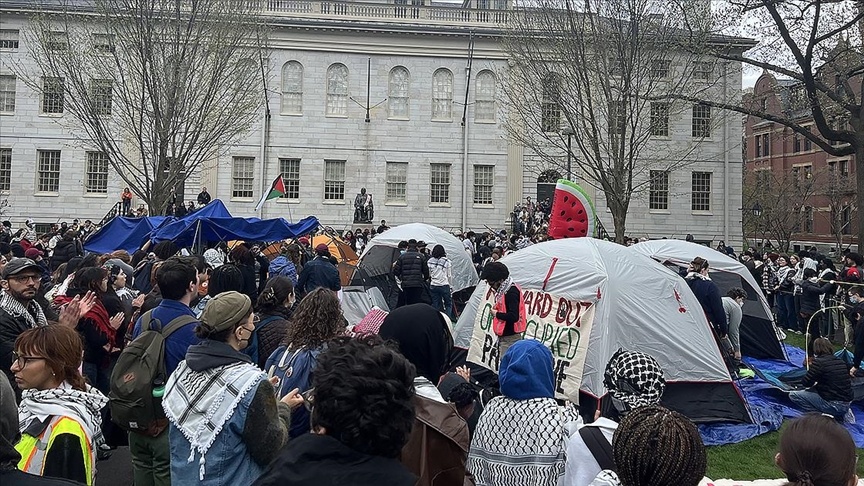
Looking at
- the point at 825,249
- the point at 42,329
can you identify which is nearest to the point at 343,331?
the point at 42,329

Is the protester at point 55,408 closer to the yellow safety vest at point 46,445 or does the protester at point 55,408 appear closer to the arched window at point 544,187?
the yellow safety vest at point 46,445

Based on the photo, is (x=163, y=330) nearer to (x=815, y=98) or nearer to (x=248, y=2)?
(x=815, y=98)

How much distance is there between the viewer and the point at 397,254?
56.1 ft

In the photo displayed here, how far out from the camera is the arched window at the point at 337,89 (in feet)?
111

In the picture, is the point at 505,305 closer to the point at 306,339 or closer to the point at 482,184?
the point at 306,339

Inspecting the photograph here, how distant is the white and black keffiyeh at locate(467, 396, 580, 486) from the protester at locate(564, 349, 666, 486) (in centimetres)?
35

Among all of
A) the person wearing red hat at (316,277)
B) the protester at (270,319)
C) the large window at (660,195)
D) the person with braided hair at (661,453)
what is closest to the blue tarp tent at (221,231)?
the person wearing red hat at (316,277)

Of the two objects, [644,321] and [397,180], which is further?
[397,180]

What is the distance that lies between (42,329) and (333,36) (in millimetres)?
32246

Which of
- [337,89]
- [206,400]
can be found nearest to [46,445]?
[206,400]

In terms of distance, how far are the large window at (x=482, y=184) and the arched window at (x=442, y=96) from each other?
10.3 feet

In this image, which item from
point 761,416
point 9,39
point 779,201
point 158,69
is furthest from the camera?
point 779,201

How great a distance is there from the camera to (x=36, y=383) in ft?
10.6

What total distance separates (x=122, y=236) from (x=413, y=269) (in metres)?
6.17
